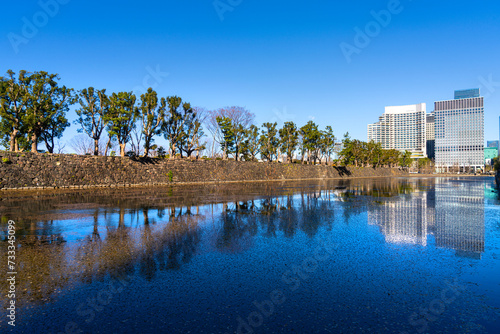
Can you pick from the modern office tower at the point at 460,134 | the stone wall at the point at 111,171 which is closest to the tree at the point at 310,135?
the stone wall at the point at 111,171

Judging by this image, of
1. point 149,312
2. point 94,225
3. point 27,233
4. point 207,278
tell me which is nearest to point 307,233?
point 207,278

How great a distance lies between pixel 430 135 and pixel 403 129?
33.3 m

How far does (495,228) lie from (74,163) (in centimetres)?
2716

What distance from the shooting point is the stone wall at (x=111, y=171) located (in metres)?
21.5

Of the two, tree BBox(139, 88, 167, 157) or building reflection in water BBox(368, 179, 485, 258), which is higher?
tree BBox(139, 88, 167, 157)

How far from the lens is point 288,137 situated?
50.6m

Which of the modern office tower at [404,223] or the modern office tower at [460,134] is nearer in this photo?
the modern office tower at [404,223]

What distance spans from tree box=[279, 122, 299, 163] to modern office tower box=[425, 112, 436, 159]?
152 meters

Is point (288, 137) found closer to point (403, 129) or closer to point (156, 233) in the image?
point (156, 233)

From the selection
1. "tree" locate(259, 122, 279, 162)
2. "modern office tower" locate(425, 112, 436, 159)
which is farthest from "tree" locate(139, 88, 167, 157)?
"modern office tower" locate(425, 112, 436, 159)

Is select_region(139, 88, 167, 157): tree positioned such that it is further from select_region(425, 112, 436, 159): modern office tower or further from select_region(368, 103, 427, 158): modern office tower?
select_region(425, 112, 436, 159): modern office tower

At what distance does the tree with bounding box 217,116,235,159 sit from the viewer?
40531mm

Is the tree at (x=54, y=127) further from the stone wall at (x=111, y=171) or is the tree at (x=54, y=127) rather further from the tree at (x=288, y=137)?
the tree at (x=288, y=137)

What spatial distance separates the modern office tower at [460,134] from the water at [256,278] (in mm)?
164808
